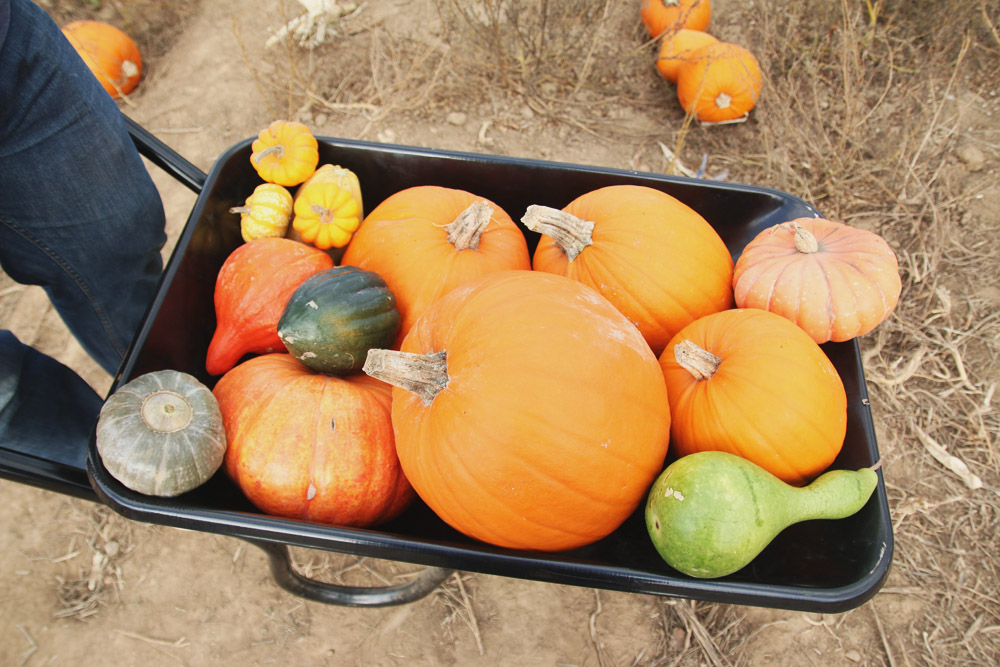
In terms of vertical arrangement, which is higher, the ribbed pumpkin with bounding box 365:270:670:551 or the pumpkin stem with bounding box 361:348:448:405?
the pumpkin stem with bounding box 361:348:448:405

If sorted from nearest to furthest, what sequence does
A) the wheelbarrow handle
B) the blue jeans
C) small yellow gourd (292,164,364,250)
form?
the blue jeans
small yellow gourd (292,164,364,250)
the wheelbarrow handle

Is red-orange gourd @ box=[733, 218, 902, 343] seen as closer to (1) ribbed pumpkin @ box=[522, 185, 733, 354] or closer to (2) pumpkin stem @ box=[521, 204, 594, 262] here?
(1) ribbed pumpkin @ box=[522, 185, 733, 354]

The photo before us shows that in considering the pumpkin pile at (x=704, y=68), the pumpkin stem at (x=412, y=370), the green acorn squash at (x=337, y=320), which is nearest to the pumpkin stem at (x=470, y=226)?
Answer: the green acorn squash at (x=337, y=320)

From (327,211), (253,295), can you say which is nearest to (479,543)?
(253,295)

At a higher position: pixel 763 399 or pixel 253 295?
pixel 253 295

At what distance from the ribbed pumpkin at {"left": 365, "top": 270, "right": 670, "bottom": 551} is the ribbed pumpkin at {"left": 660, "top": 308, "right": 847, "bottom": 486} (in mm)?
122

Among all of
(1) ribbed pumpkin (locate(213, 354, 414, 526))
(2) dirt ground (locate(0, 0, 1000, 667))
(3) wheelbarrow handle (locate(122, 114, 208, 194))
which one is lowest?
(2) dirt ground (locate(0, 0, 1000, 667))

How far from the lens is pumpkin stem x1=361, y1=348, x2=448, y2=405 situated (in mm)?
1315

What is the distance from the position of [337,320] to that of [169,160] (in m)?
0.99

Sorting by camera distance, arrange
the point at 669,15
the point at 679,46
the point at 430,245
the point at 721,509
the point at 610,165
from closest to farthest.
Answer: the point at 721,509
the point at 430,245
the point at 610,165
the point at 679,46
the point at 669,15

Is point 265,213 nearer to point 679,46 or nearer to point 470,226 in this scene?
point 470,226

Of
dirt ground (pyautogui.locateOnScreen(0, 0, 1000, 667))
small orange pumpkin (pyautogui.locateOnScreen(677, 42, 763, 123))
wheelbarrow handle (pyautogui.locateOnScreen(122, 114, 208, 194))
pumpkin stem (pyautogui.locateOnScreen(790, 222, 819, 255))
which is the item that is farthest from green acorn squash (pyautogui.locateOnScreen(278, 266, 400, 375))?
small orange pumpkin (pyautogui.locateOnScreen(677, 42, 763, 123))

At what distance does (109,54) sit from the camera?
393 centimetres

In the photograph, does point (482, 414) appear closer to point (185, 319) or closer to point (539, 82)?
point (185, 319)
